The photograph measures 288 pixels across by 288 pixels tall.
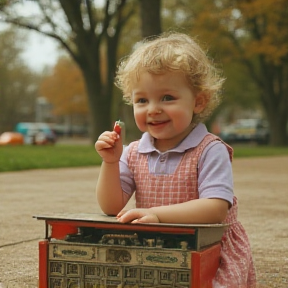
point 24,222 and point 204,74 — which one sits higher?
point 204,74

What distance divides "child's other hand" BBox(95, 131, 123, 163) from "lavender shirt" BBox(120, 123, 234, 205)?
12 centimetres

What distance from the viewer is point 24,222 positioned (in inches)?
184

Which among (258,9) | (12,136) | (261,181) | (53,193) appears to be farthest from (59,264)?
(12,136)

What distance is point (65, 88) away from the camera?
180 ft

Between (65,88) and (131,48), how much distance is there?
1907cm

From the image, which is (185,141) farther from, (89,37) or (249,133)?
(249,133)

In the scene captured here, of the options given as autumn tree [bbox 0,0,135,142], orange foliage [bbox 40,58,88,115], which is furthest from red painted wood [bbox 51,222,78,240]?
orange foliage [bbox 40,58,88,115]

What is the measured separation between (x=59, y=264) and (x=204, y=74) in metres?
0.91

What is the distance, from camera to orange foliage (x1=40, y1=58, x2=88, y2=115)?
53.6 metres

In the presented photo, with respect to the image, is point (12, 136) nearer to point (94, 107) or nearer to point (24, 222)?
point (94, 107)

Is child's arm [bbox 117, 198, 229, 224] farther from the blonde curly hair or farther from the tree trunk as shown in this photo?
Answer: the tree trunk

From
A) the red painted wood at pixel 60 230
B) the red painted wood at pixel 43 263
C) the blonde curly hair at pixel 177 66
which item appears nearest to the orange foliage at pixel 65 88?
the blonde curly hair at pixel 177 66

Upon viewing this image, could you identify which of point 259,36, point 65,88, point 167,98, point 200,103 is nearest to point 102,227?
point 167,98

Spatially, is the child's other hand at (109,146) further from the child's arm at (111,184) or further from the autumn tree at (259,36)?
the autumn tree at (259,36)
